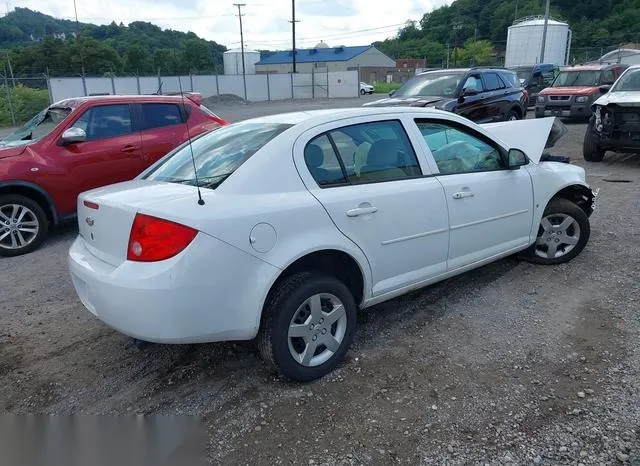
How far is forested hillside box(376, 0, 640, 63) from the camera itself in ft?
222

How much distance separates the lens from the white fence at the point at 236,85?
3183 centimetres

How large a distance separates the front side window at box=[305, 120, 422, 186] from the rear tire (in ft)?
26.1

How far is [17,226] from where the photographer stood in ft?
19.5

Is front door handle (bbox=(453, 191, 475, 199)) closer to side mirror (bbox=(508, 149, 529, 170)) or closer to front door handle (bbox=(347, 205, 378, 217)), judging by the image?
side mirror (bbox=(508, 149, 529, 170))

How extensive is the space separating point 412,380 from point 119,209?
2026 millimetres

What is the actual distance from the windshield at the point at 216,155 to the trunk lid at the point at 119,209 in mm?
146

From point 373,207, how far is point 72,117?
183 inches

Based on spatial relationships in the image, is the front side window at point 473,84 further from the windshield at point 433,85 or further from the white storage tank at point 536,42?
the white storage tank at point 536,42

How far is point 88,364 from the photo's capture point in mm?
3525

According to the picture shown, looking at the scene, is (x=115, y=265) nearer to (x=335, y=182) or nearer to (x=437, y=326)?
(x=335, y=182)

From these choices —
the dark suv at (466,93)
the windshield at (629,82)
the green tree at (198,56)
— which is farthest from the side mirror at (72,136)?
the green tree at (198,56)

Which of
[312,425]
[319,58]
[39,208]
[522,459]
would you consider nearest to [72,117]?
[39,208]

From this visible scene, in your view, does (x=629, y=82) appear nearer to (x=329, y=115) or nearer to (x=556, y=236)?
(x=556, y=236)

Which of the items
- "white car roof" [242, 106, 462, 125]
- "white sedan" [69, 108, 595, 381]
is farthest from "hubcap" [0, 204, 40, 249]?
"white car roof" [242, 106, 462, 125]
